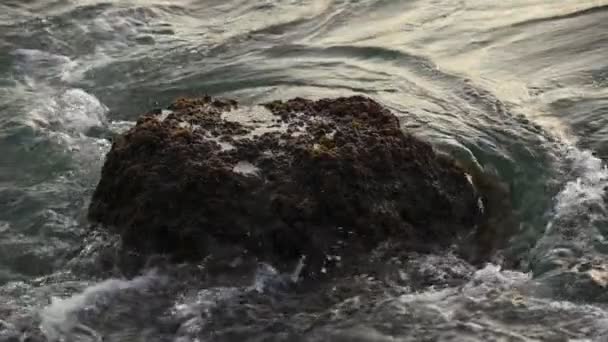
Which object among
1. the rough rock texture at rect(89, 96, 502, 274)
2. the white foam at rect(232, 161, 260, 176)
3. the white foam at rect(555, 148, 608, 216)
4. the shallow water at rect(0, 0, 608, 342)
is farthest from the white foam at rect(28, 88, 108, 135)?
the white foam at rect(555, 148, 608, 216)

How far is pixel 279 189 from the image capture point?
203 inches

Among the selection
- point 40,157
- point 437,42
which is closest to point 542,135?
point 437,42

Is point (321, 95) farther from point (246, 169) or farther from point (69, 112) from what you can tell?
point (246, 169)

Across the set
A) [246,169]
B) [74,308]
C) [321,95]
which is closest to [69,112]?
[321,95]

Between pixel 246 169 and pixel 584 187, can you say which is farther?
pixel 584 187

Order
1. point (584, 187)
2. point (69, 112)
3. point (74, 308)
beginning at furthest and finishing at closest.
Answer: point (69, 112) → point (584, 187) → point (74, 308)

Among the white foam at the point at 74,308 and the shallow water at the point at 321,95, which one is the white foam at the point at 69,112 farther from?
the white foam at the point at 74,308

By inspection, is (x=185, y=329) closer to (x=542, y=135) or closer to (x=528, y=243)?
(x=528, y=243)

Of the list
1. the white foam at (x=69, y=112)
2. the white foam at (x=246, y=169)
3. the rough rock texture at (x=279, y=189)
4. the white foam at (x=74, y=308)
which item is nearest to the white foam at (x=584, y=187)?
the rough rock texture at (x=279, y=189)

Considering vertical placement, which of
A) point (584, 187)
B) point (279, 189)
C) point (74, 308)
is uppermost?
point (279, 189)

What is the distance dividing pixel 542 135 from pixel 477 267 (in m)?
1.91

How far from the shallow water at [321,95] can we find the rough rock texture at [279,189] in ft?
0.64

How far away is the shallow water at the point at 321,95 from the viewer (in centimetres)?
476

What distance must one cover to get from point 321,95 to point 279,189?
8.53 ft
